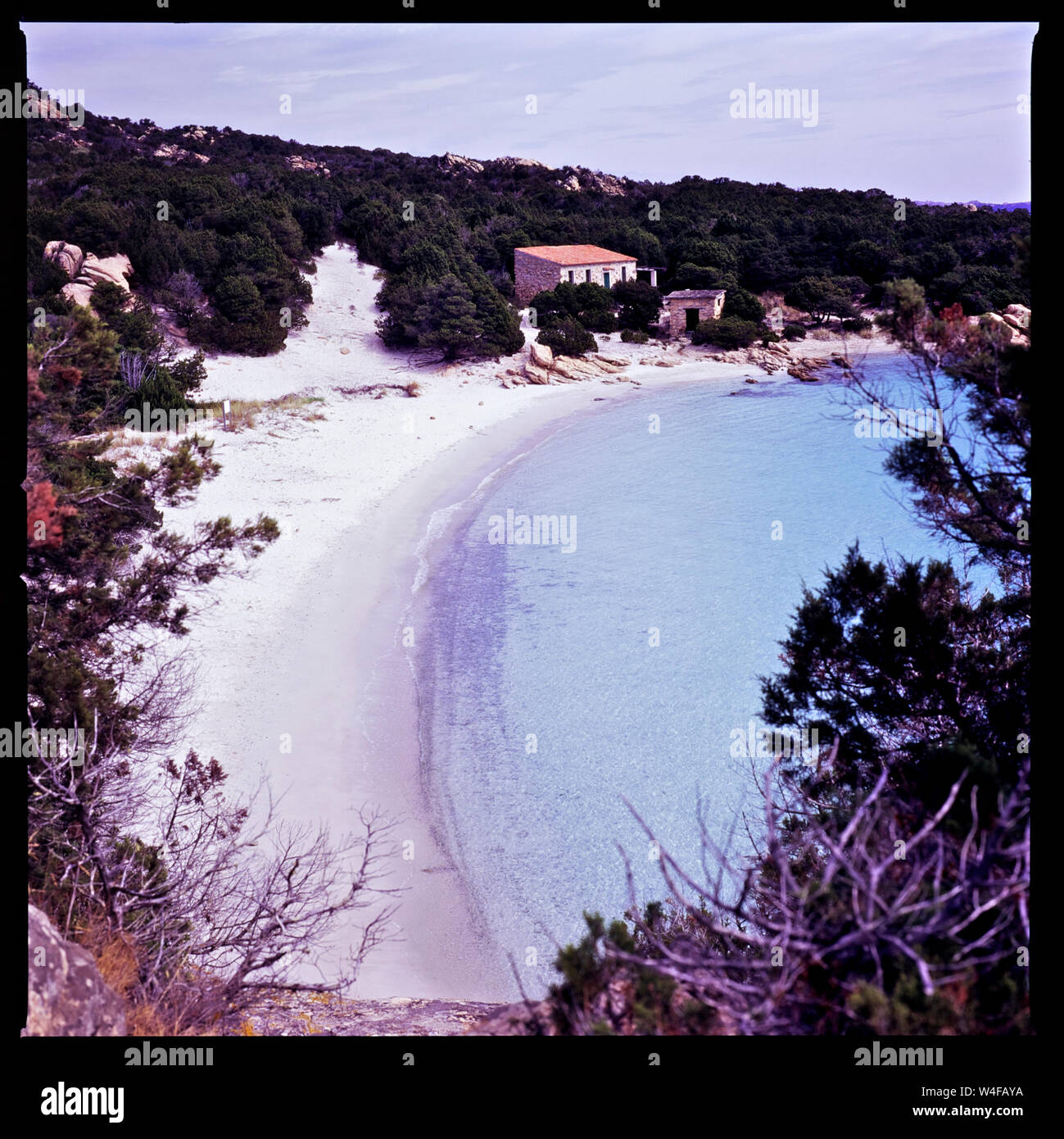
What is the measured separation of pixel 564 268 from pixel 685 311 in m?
4.01

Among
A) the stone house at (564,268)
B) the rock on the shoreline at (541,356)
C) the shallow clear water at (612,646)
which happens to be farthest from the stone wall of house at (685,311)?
the shallow clear water at (612,646)

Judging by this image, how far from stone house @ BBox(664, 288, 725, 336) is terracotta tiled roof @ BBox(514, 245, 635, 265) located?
276 centimetres

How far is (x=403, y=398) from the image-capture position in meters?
21.3

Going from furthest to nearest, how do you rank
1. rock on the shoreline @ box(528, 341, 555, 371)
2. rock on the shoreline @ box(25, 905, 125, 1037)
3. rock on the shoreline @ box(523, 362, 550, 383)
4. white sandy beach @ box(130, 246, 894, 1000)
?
rock on the shoreline @ box(528, 341, 555, 371) → rock on the shoreline @ box(523, 362, 550, 383) → white sandy beach @ box(130, 246, 894, 1000) → rock on the shoreline @ box(25, 905, 125, 1037)

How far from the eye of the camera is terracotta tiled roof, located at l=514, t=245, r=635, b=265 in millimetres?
30125

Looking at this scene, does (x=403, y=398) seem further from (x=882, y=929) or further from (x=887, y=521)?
(x=882, y=929)

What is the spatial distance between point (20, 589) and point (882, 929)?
3531 mm

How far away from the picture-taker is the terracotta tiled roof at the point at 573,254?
98.8 feet

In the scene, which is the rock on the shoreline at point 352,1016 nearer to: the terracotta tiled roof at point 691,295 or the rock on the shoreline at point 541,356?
the rock on the shoreline at point 541,356

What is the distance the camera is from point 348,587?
A: 12.7m

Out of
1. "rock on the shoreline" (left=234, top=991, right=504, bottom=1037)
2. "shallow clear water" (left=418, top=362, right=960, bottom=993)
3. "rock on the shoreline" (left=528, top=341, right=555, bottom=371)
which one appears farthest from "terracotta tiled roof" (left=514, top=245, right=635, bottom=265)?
"rock on the shoreline" (left=234, top=991, right=504, bottom=1037)

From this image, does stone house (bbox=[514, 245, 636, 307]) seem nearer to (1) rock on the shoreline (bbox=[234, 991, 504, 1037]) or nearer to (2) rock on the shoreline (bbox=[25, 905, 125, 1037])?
(1) rock on the shoreline (bbox=[234, 991, 504, 1037])

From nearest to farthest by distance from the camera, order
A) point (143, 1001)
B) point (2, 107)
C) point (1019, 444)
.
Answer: point (2, 107), point (143, 1001), point (1019, 444)
